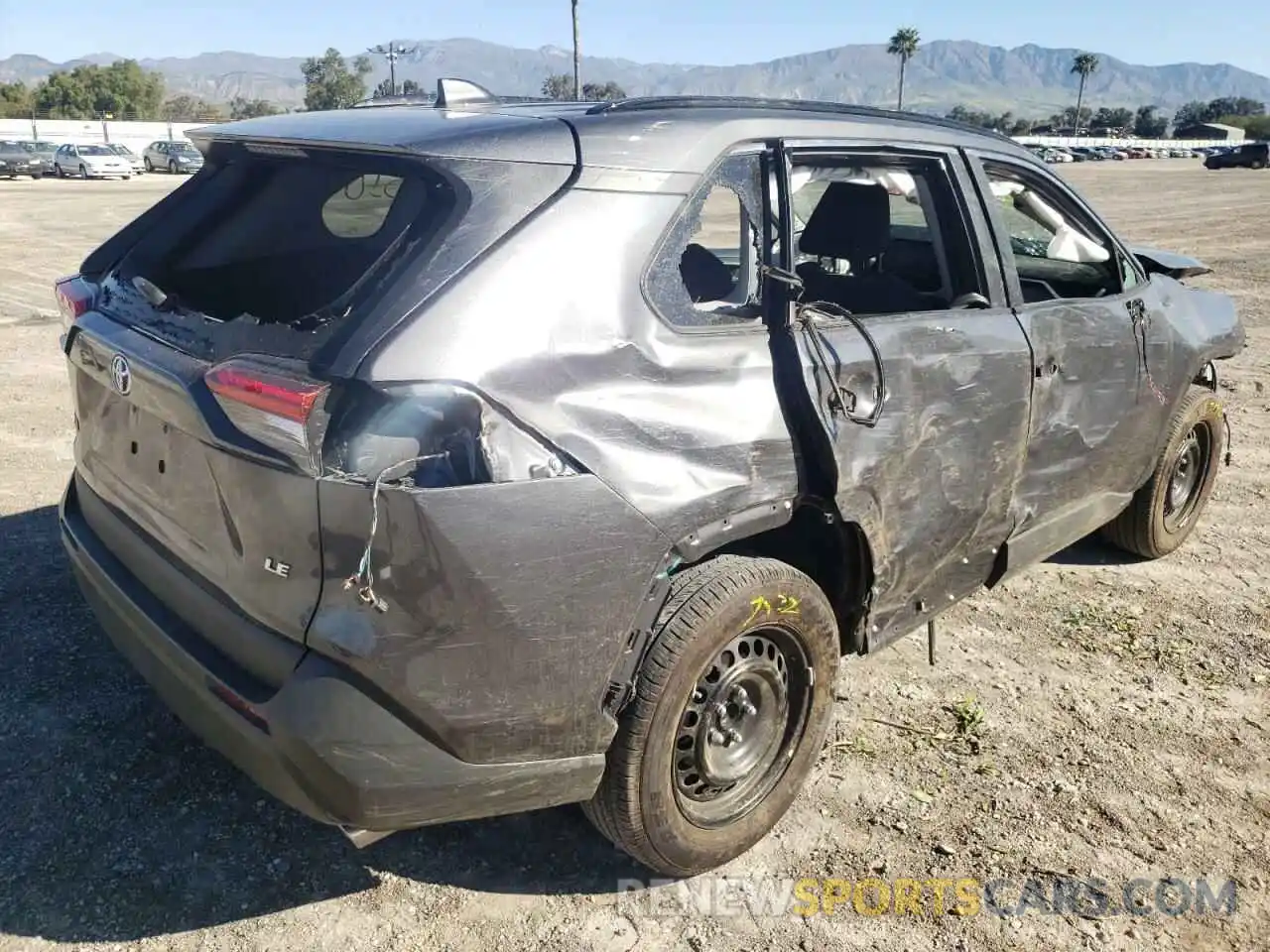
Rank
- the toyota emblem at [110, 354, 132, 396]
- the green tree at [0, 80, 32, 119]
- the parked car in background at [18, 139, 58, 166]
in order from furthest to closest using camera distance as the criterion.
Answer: the green tree at [0, 80, 32, 119] → the parked car in background at [18, 139, 58, 166] → the toyota emblem at [110, 354, 132, 396]

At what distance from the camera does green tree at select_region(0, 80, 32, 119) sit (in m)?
72.4

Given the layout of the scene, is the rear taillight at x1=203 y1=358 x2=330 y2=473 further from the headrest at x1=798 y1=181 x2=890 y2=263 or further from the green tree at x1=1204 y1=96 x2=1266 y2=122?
the green tree at x1=1204 y1=96 x2=1266 y2=122

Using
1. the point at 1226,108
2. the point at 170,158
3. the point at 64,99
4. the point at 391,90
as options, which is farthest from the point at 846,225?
the point at 1226,108

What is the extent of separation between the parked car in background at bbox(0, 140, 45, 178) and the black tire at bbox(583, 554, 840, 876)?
144 ft

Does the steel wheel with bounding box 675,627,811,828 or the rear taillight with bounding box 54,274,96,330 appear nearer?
the steel wheel with bounding box 675,627,811,828

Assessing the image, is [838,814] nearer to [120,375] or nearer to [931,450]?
[931,450]

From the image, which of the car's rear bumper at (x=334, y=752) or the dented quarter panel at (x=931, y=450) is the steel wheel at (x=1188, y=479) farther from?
the car's rear bumper at (x=334, y=752)

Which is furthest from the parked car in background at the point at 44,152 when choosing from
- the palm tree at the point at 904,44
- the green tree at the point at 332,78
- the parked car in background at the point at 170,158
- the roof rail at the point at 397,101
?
the palm tree at the point at 904,44

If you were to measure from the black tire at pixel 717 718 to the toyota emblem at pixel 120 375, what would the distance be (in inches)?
56.5

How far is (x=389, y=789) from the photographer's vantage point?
2127 mm

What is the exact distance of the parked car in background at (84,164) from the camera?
38.0m

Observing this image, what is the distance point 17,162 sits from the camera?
3800 cm

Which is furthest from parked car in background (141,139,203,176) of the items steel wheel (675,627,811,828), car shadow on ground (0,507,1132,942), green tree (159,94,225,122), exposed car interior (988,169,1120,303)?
green tree (159,94,225,122)

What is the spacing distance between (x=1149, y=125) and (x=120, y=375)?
14302cm
